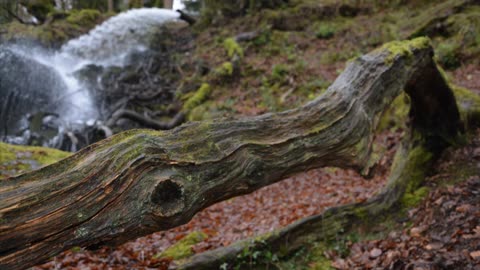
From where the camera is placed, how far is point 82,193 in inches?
76.2

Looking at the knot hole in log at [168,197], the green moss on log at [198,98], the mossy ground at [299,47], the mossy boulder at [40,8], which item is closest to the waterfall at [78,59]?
the mossy boulder at [40,8]

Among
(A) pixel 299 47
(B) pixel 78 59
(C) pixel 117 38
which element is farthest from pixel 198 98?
(C) pixel 117 38

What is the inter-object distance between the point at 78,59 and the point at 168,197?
1836 cm

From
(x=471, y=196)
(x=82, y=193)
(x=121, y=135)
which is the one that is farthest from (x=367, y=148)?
(x=82, y=193)

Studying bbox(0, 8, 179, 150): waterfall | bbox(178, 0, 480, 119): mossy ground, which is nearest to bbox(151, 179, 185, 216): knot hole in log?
bbox(178, 0, 480, 119): mossy ground

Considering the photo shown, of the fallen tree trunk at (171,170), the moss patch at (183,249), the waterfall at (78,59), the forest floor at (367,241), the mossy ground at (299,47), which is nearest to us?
the fallen tree trunk at (171,170)

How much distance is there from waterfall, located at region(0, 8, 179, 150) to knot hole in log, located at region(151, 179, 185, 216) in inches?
452

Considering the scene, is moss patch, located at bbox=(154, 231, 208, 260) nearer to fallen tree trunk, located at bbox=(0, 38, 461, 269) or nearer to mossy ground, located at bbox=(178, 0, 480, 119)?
fallen tree trunk, located at bbox=(0, 38, 461, 269)

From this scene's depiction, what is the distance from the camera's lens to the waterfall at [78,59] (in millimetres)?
13602

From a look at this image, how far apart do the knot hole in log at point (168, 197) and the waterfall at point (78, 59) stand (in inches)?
452

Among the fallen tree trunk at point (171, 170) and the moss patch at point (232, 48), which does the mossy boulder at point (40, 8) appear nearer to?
the moss patch at point (232, 48)

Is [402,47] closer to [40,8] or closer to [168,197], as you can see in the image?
[168,197]

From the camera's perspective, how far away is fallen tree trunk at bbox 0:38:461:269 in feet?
5.95

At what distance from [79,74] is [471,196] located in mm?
16514
